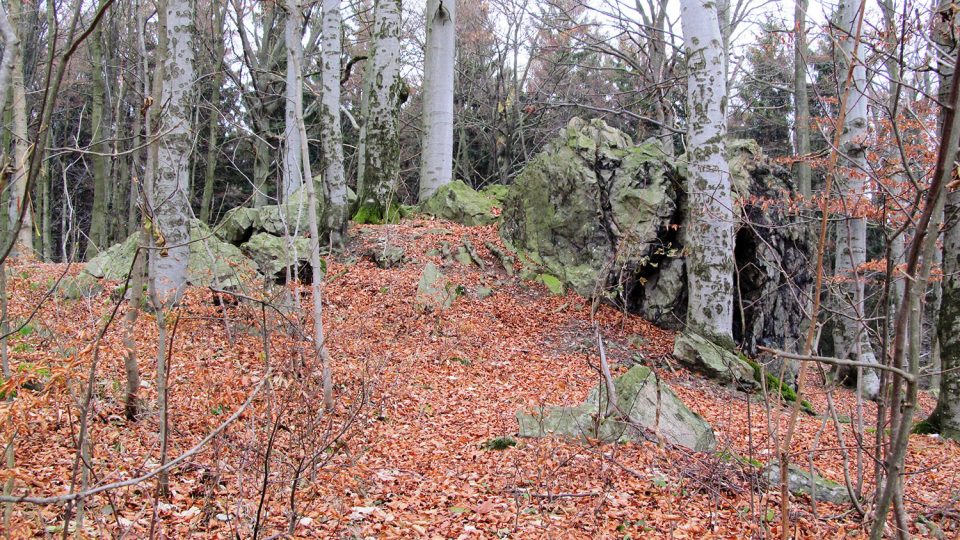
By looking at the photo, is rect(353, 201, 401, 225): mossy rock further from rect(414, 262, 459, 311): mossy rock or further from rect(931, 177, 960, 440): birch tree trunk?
rect(931, 177, 960, 440): birch tree trunk

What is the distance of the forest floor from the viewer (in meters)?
3.20

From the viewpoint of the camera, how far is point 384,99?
35.8ft

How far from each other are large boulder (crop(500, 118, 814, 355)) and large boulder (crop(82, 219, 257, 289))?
440cm

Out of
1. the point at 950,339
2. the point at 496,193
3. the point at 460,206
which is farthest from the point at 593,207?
the point at 950,339

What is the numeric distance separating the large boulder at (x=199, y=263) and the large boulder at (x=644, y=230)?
4.40m

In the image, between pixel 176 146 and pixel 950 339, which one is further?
pixel 176 146

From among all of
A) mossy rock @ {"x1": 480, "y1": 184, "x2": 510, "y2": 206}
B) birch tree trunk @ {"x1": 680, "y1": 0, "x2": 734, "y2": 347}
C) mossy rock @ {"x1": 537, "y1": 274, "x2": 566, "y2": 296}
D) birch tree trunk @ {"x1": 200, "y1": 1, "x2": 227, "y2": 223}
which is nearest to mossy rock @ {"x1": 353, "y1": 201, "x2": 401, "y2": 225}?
mossy rock @ {"x1": 480, "y1": 184, "x2": 510, "y2": 206}

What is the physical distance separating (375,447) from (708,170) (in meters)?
5.46

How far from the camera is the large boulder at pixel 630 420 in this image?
4637 mm

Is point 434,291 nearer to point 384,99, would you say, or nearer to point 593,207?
point 593,207

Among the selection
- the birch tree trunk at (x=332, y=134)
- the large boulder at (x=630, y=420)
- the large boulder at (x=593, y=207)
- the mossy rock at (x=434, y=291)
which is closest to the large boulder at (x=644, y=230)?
the large boulder at (x=593, y=207)

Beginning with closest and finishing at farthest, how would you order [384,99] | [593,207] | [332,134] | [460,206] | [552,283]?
1. [593,207]
2. [552,283]
3. [332,134]
4. [384,99]
5. [460,206]

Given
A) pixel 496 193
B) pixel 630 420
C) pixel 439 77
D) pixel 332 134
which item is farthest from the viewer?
pixel 496 193

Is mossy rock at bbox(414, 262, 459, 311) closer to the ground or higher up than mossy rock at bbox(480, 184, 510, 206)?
closer to the ground
